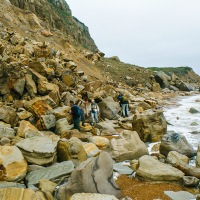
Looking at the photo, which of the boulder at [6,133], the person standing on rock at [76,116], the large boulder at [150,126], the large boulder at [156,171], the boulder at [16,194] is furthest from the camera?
the person standing on rock at [76,116]

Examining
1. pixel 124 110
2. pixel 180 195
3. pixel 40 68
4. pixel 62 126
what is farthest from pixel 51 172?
pixel 40 68

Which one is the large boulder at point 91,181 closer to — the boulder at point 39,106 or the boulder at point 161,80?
the boulder at point 39,106

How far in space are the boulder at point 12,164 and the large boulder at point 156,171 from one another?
3.58 m

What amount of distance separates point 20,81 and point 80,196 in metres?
12.8

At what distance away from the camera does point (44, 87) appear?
723 inches

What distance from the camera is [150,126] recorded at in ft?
48.3

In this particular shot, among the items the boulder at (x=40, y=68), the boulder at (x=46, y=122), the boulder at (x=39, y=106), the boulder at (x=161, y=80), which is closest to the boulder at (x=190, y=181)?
the boulder at (x=46, y=122)

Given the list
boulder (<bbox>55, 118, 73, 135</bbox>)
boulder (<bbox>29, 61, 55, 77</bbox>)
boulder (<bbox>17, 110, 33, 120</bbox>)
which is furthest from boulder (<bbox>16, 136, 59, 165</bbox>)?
boulder (<bbox>29, 61, 55, 77</bbox>)

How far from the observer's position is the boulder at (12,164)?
8000 millimetres

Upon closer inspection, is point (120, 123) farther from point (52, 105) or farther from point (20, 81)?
point (20, 81)

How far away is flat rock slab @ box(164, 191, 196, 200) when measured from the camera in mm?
7557

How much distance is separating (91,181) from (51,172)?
1885mm

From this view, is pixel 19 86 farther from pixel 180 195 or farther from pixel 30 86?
pixel 180 195

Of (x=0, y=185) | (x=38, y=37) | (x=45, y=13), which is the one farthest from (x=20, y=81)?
(x=45, y=13)
